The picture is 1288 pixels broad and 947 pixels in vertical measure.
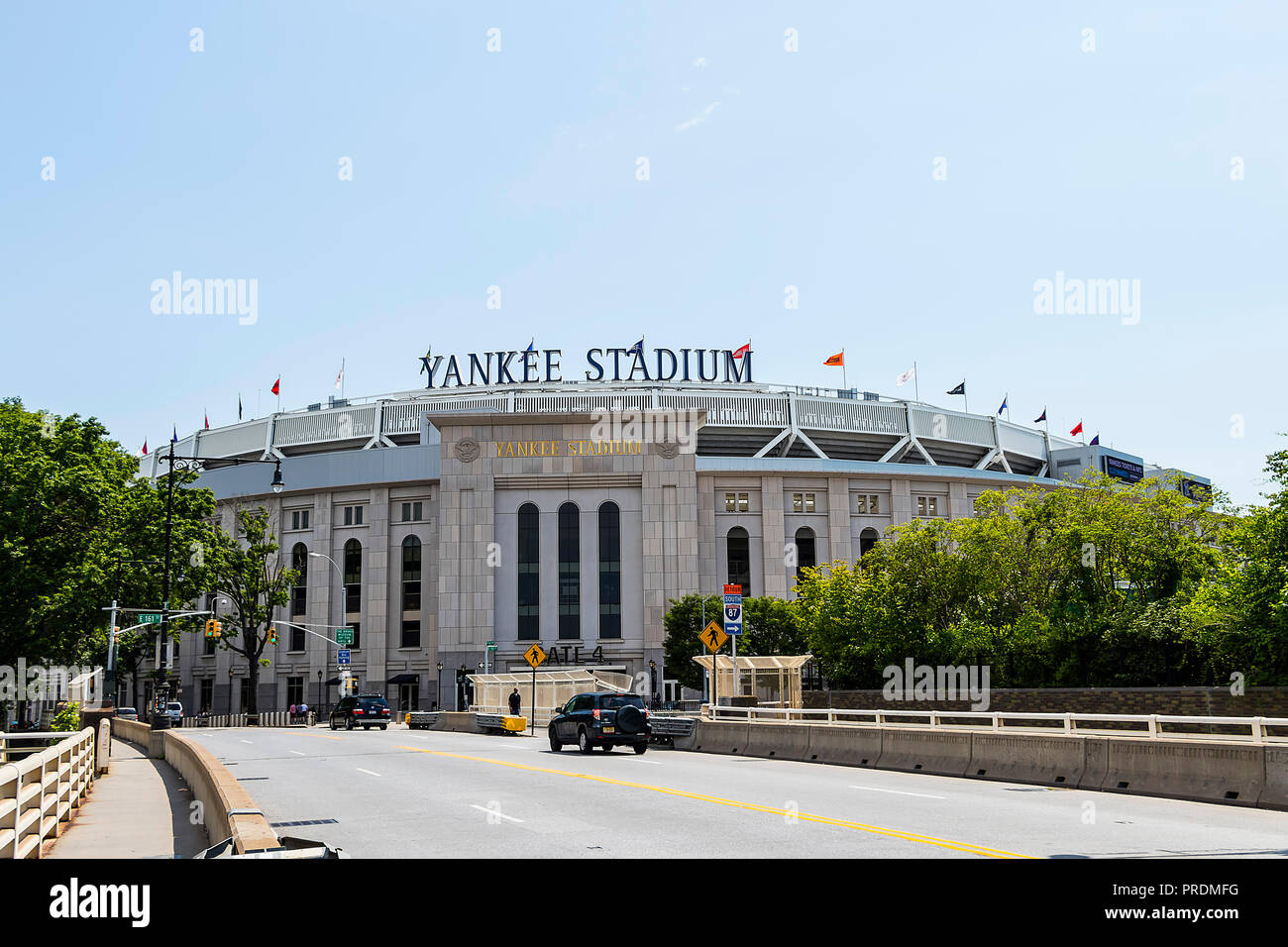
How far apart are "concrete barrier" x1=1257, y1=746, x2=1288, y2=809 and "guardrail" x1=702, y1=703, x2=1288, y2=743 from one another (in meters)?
0.83

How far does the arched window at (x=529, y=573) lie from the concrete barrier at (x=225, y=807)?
5774 centimetres

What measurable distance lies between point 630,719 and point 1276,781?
58.7ft

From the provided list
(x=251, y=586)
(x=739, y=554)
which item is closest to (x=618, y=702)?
(x=251, y=586)

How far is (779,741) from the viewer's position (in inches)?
1155

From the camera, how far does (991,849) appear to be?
425 inches

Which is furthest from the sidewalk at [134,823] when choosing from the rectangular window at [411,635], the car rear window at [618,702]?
the rectangular window at [411,635]

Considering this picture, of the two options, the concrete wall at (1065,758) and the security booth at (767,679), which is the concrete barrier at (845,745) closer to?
the concrete wall at (1065,758)

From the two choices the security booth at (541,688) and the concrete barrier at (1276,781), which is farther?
the security booth at (541,688)

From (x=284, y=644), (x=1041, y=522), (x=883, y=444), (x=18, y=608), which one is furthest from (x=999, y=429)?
(x=18, y=608)

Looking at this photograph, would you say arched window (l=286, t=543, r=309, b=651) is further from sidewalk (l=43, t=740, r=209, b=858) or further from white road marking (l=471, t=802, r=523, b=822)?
white road marking (l=471, t=802, r=523, b=822)

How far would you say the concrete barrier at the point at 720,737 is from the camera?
3120 cm

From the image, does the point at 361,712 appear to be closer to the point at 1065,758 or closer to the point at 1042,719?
the point at 1042,719
